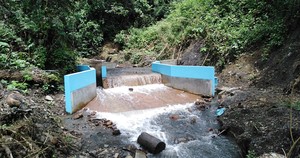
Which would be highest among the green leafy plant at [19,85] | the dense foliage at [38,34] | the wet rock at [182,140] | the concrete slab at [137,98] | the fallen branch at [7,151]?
the dense foliage at [38,34]

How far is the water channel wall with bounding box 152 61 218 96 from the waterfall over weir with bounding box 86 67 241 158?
0.29 meters

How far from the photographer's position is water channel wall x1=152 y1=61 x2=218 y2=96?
948 cm

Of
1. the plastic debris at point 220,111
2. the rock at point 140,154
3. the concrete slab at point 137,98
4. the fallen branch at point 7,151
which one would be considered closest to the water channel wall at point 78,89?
the concrete slab at point 137,98

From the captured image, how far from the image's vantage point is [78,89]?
26.7ft

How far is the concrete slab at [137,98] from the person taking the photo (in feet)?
28.1

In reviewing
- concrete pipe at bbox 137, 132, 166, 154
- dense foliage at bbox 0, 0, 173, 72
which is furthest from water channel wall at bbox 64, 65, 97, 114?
concrete pipe at bbox 137, 132, 166, 154

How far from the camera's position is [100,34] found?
858 inches

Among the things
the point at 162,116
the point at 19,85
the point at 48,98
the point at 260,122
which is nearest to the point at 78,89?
the point at 48,98

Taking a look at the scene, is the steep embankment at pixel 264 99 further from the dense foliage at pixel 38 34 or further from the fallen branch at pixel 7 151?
the dense foliage at pixel 38 34

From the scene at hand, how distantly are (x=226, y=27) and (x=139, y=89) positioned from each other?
17.4 feet

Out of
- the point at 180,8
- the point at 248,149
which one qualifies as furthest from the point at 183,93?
the point at 180,8

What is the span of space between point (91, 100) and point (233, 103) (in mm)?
4861

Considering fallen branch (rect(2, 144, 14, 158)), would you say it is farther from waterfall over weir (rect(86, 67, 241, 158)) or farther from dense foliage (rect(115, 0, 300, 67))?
dense foliage (rect(115, 0, 300, 67))

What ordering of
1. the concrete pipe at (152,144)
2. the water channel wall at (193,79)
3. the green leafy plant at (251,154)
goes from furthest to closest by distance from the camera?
the water channel wall at (193,79)
the concrete pipe at (152,144)
the green leafy plant at (251,154)
